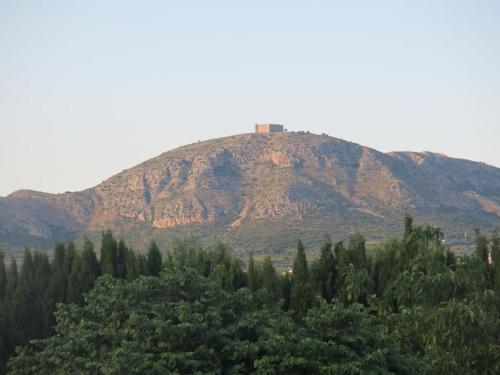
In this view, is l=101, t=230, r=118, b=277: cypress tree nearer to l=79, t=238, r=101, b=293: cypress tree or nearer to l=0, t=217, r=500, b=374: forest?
l=79, t=238, r=101, b=293: cypress tree

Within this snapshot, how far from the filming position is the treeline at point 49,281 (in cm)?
3458

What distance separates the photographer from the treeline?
113 feet

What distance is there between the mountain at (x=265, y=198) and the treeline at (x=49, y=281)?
79.5m

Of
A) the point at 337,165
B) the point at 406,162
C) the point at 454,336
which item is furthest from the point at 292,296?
the point at 406,162

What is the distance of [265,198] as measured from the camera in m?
140

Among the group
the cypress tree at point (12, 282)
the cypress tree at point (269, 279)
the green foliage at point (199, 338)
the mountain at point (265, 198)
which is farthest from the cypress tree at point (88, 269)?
the mountain at point (265, 198)

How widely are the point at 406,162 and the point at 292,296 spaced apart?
428ft

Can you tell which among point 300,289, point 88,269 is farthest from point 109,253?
point 300,289

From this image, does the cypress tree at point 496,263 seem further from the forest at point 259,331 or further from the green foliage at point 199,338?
the green foliage at point 199,338

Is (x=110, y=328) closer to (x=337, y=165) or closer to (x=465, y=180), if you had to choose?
(x=337, y=165)

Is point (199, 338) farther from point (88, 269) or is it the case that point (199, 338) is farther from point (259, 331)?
point (88, 269)

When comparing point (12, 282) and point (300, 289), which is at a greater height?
point (12, 282)

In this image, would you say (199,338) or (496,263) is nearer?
(199,338)

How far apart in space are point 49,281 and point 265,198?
4002 inches
